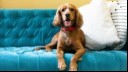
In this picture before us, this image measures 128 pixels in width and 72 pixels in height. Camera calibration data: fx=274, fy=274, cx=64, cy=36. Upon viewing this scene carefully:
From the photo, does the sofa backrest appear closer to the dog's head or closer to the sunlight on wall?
the sunlight on wall

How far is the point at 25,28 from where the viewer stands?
2859 mm

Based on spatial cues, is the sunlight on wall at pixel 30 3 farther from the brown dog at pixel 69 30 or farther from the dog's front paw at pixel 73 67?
the dog's front paw at pixel 73 67

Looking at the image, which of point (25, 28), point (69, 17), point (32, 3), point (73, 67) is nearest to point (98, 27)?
point (69, 17)

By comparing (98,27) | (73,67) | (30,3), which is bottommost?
(73,67)

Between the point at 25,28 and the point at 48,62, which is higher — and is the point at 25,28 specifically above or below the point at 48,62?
above

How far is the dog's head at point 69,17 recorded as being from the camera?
238cm

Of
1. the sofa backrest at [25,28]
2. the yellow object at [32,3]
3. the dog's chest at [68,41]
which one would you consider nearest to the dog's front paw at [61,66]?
the dog's chest at [68,41]

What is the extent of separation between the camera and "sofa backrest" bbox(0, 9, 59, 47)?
9.26ft

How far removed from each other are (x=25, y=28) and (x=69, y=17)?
666mm

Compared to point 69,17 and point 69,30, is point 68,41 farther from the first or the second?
point 69,17

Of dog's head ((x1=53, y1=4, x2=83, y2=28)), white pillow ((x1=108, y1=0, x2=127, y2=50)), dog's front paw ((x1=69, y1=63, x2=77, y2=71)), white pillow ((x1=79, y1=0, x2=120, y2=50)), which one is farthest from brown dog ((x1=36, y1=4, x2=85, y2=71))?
white pillow ((x1=108, y1=0, x2=127, y2=50))

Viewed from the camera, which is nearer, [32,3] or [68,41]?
[68,41]

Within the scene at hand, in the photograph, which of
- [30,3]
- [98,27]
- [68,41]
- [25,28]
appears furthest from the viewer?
[30,3]

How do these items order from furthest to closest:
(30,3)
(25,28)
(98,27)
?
1. (30,3)
2. (25,28)
3. (98,27)
